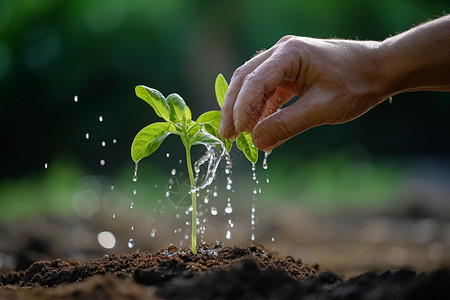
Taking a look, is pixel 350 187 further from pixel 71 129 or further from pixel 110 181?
pixel 71 129

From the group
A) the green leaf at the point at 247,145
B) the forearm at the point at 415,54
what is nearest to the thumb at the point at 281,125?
the green leaf at the point at 247,145

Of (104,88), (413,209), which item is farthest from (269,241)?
(104,88)

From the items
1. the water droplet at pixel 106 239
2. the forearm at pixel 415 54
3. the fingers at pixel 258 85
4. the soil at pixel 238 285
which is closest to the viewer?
the soil at pixel 238 285

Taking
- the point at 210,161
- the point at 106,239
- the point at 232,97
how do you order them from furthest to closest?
the point at 106,239
the point at 210,161
the point at 232,97

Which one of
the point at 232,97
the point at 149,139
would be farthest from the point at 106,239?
the point at 232,97

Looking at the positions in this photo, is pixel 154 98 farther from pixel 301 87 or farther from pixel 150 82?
pixel 150 82

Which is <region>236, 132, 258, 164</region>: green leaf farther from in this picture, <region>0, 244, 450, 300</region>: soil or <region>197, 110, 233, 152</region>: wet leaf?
<region>0, 244, 450, 300</region>: soil

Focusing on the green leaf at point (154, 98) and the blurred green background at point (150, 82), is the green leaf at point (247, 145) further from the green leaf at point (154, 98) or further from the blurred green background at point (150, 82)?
the blurred green background at point (150, 82)

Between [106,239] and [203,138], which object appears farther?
[106,239]

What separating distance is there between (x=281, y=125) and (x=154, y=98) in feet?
1.62

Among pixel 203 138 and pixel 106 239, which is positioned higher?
pixel 203 138

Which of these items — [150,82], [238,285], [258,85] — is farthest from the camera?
[150,82]

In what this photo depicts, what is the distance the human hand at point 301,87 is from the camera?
169 cm

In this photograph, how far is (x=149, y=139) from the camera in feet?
6.10
